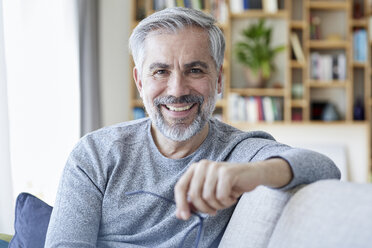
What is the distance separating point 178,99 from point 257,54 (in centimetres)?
350

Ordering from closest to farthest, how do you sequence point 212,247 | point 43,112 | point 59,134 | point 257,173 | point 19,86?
point 257,173 < point 212,247 < point 19,86 < point 43,112 < point 59,134

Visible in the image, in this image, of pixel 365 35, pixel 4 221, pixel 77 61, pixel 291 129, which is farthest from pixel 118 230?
pixel 365 35

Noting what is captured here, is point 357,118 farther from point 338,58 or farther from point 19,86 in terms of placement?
point 19,86

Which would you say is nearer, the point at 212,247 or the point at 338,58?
the point at 212,247

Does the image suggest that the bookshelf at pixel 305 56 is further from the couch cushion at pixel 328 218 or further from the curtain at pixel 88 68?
the couch cushion at pixel 328 218

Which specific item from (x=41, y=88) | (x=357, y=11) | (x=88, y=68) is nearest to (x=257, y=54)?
(x=357, y=11)

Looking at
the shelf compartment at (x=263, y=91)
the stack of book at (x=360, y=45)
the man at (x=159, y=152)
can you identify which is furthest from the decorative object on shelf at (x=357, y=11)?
the man at (x=159, y=152)

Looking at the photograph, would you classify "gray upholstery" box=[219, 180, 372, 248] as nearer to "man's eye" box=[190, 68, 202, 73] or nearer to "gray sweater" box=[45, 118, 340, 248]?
"gray sweater" box=[45, 118, 340, 248]

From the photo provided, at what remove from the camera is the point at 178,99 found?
1.47 metres

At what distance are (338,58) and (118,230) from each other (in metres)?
4.07

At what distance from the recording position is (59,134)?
11.5ft

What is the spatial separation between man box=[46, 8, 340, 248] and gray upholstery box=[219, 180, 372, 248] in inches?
4.8

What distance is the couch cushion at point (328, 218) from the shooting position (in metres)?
0.84

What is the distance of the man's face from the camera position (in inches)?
56.9
